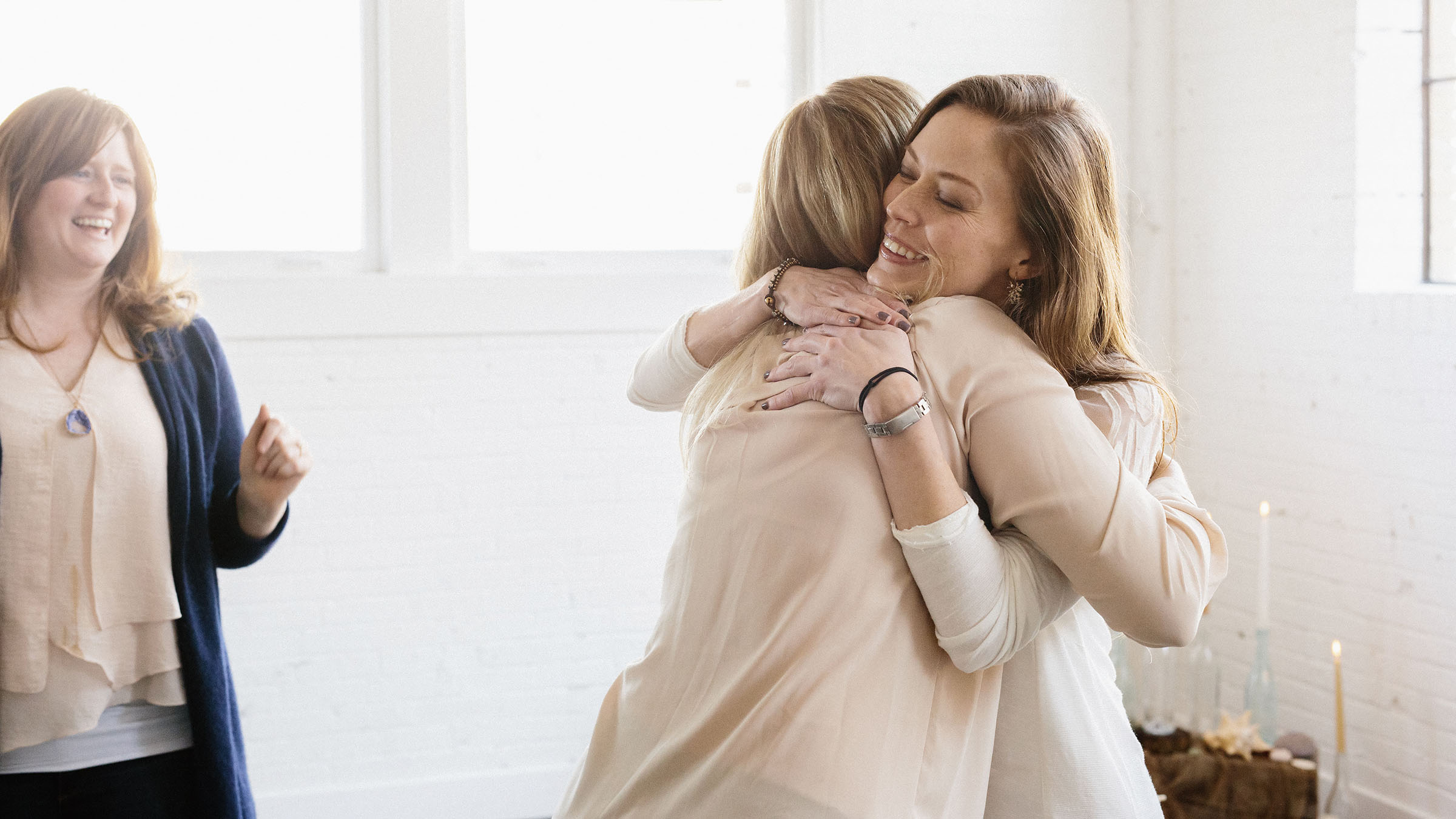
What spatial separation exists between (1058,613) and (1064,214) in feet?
1.32

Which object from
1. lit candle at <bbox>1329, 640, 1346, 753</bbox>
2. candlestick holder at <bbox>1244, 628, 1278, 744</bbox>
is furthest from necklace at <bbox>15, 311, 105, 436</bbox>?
candlestick holder at <bbox>1244, 628, 1278, 744</bbox>

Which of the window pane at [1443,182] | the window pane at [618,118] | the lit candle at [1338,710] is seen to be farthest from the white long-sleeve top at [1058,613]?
the window pane at [618,118]

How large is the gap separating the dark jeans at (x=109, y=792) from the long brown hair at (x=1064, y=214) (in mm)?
1425

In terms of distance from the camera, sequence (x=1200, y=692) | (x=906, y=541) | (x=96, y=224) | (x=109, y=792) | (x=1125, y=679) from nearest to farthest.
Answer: (x=906, y=541)
(x=109, y=792)
(x=96, y=224)
(x=1200, y=692)
(x=1125, y=679)

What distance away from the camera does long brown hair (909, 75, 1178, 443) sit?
1192 millimetres

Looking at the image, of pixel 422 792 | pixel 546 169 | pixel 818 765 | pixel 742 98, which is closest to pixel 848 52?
pixel 742 98

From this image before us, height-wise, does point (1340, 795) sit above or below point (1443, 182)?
below

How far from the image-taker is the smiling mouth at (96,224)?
1821mm

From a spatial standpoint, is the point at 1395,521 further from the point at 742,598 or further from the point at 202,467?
the point at 202,467

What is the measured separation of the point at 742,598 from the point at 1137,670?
2652 millimetres

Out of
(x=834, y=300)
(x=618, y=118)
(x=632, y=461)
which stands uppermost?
(x=618, y=118)

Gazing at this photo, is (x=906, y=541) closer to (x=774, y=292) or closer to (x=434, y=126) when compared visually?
(x=774, y=292)

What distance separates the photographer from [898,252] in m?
1.21

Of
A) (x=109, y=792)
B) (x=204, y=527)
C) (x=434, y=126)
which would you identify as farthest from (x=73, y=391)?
(x=434, y=126)
